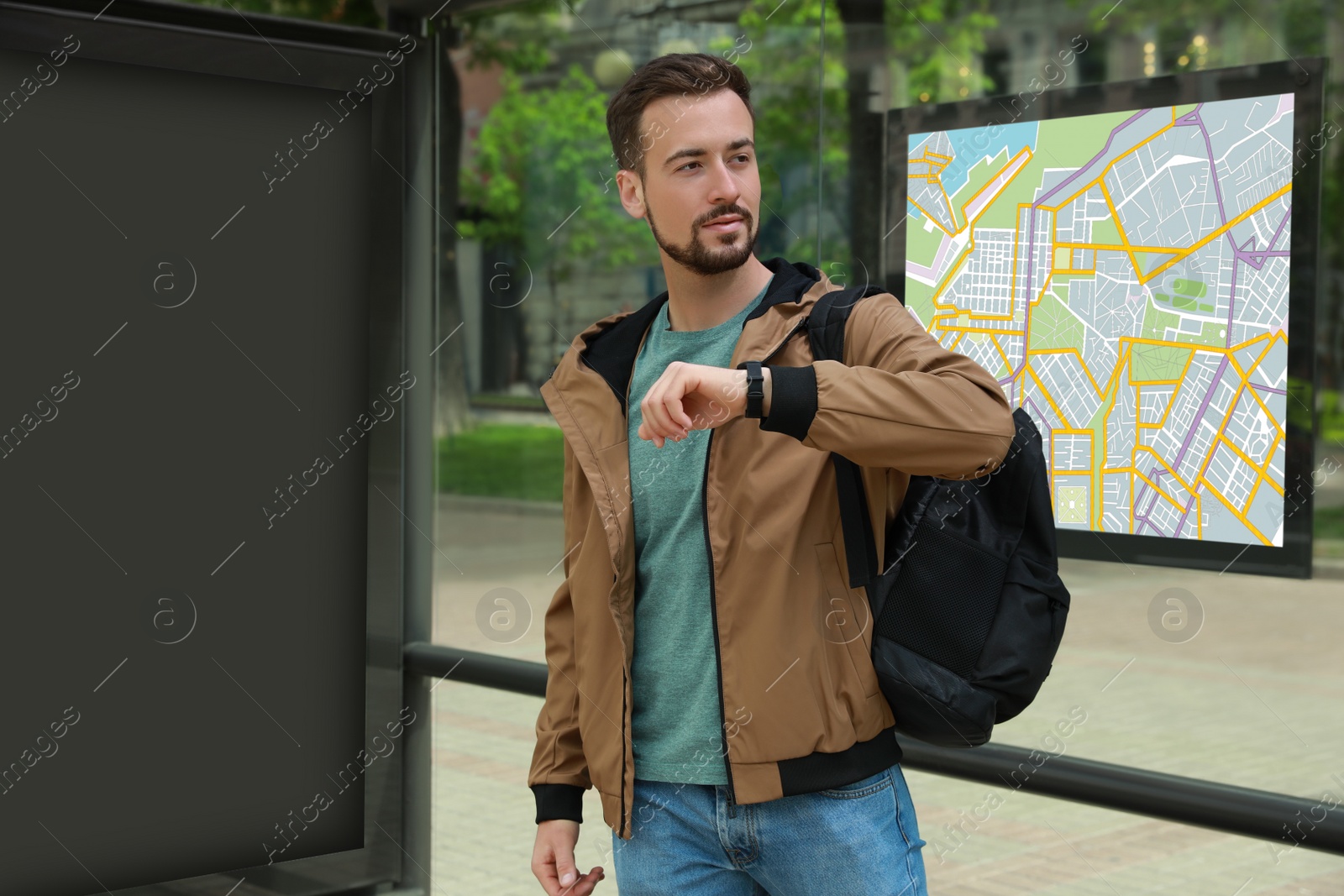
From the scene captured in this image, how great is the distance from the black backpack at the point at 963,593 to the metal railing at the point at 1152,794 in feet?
2.21

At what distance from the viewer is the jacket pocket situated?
6.10 feet

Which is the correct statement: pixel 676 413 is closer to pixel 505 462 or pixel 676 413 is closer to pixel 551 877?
pixel 551 877

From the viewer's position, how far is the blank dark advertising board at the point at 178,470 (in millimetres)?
3119

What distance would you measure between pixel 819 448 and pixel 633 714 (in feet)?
1.77

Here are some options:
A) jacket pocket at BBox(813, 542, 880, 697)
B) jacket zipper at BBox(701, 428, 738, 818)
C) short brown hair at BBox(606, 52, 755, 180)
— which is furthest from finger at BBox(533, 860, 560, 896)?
short brown hair at BBox(606, 52, 755, 180)

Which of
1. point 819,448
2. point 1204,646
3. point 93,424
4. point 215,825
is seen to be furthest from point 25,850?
point 1204,646

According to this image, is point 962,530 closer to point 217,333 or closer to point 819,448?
point 819,448

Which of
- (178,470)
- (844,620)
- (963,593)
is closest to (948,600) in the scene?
(963,593)

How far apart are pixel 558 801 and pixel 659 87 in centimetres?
104

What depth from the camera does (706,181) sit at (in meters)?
1.97

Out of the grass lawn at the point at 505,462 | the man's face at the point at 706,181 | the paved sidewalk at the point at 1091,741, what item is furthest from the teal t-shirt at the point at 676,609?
the grass lawn at the point at 505,462

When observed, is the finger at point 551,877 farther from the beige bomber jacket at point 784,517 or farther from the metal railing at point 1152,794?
the metal railing at point 1152,794

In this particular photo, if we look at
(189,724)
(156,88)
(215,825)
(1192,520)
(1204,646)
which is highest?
(156,88)

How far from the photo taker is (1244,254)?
2492 millimetres
